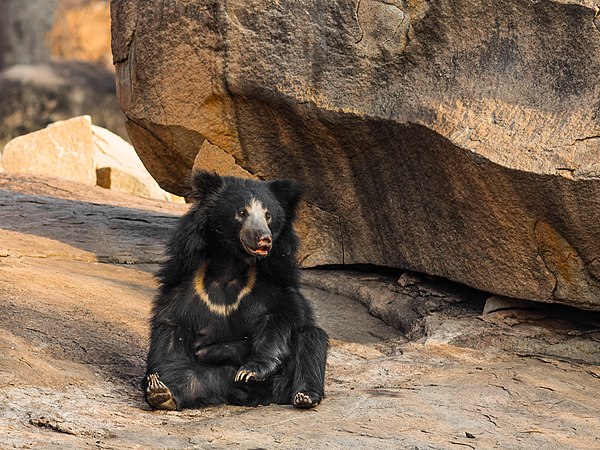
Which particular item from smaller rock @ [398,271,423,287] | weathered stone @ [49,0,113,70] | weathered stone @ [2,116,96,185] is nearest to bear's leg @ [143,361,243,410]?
smaller rock @ [398,271,423,287]

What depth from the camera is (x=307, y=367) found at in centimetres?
461

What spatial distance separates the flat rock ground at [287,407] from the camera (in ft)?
13.1

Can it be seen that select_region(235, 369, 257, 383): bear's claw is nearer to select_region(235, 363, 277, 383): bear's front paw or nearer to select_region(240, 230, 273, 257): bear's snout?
select_region(235, 363, 277, 383): bear's front paw

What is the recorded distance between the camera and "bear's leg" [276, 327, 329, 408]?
450cm

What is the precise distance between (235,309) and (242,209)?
434mm

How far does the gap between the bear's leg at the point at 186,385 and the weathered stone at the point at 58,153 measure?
724 centimetres

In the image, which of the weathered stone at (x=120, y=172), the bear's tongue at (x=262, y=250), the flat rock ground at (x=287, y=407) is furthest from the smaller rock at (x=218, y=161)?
the weathered stone at (x=120, y=172)

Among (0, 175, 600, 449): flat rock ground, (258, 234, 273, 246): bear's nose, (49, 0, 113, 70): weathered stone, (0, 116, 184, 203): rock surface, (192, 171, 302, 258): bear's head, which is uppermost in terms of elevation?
(49, 0, 113, 70): weathered stone

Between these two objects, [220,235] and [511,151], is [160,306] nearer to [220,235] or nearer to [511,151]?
[220,235]

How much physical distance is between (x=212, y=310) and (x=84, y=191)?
15.4ft

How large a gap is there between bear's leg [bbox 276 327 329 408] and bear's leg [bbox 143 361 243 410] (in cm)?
23

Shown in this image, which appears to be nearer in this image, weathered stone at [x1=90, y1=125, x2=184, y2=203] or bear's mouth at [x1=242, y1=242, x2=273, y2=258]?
bear's mouth at [x1=242, y1=242, x2=273, y2=258]

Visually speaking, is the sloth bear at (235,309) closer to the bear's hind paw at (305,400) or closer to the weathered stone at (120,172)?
the bear's hind paw at (305,400)

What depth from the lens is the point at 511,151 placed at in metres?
5.63
